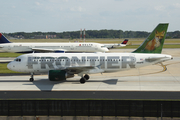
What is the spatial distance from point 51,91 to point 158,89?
12.6 meters

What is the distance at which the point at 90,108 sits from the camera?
17.4 meters

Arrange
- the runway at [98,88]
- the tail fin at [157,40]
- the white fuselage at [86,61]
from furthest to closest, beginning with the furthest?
the tail fin at [157,40] → the white fuselage at [86,61] → the runway at [98,88]

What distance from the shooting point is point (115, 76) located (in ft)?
120

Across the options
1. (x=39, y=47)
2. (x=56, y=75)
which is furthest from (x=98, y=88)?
(x=39, y=47)

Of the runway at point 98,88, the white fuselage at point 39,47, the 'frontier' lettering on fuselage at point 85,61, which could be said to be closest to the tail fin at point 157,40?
the 'frontier' lettering on fuselage at point 85,61

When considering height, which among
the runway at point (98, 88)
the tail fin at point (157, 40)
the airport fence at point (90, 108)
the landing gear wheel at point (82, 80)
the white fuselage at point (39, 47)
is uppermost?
the tail fin at point (157, 40)

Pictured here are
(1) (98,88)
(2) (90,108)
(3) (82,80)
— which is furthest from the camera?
(3) (82,80)

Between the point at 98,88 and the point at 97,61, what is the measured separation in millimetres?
4615

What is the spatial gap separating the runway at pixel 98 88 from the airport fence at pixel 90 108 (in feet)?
20.4

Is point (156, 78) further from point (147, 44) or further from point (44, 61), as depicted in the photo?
point (44, 61)

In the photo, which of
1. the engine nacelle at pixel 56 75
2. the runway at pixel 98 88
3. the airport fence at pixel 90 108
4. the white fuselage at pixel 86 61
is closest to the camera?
the airport fence at pixel 90 108

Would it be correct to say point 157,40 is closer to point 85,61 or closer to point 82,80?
→ point 85,61

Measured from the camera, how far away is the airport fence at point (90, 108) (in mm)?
17017

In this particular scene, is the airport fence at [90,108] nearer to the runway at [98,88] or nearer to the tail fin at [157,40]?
the runway at [98,88]
